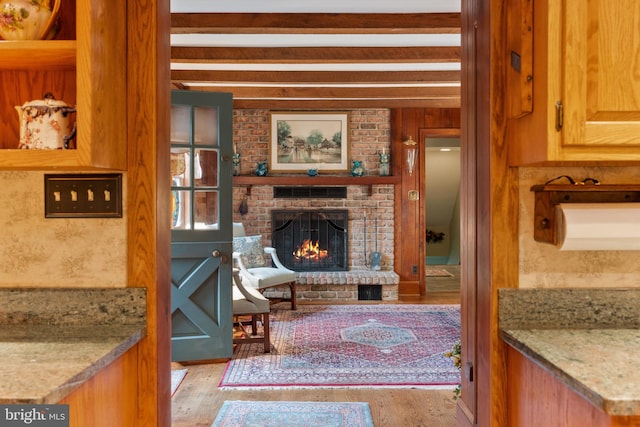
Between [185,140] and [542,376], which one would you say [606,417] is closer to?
[542,376]

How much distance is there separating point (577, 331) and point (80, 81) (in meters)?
1.41

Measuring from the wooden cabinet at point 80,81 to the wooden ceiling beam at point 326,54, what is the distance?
3.06 m

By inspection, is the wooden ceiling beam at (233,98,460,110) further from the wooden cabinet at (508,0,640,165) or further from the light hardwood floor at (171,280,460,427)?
the wooden cabinet at (508,0,640,165)

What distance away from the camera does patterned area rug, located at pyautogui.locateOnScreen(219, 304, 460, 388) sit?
344 centimetres

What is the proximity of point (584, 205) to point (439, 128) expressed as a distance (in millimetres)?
5281

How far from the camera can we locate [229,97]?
3742 mm

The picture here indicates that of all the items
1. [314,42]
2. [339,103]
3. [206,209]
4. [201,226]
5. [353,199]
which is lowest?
[201,226]

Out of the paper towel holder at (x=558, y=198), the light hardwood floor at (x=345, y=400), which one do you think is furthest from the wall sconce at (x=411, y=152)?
the paper towel holder at (x=558, y=198)

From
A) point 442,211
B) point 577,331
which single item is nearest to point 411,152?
point 442,211

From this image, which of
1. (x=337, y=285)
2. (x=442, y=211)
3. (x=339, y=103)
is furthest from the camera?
(x=442, y=211)

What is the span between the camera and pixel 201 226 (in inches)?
143

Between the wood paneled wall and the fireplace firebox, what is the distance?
714 mm

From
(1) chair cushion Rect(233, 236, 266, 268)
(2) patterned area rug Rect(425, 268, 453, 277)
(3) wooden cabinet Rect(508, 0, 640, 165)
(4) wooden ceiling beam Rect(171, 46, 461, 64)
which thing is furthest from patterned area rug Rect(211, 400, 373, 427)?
(2) patterned area rug Rect(425, 268, 453, 277)

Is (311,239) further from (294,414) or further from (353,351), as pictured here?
(294,414)
